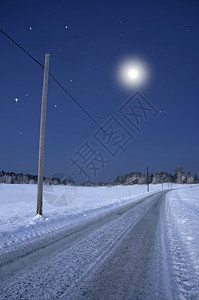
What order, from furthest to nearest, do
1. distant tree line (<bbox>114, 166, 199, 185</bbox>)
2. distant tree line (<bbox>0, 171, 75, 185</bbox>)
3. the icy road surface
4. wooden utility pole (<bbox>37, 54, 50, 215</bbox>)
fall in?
1. distant tree line (<bbox>114, 166, 199, 185</bbox>)
2. distant tree line (<bbox>0, 171, 75, 185</bbox>)
3. wooden utility pole (<bbox>37, 54, 50, 215</bbox>)
4. the icy road surface

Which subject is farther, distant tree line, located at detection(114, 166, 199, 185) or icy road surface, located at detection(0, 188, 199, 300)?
distant tree line, located at detection(114, 166, 199, 185)

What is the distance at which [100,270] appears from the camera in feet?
8.45

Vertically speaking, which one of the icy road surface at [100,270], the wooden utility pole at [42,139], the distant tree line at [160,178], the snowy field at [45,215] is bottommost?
the distant tree line at [160,178]

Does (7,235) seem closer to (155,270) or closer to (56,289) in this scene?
(56,289)

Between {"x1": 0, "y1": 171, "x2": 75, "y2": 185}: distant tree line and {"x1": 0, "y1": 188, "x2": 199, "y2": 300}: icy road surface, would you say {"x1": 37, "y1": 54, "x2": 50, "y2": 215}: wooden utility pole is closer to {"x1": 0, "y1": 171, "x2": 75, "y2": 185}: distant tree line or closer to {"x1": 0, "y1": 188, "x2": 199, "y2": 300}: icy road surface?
{"x1": 0, "y1": 188, "x2": 199, "y2": 300}: icy road surface

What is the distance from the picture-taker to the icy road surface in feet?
6.61

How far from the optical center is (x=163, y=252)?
3.47 meters

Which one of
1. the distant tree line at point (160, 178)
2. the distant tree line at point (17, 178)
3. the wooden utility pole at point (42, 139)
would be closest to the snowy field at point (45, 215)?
the wooden utility pole at point (42, 139)

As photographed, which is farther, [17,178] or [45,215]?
[17,178]

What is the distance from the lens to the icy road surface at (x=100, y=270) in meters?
2.02

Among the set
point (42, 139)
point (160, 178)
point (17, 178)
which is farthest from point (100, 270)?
point (160, 178)

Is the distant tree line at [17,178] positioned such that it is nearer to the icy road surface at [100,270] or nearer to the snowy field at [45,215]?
the snowy field at [45,215]

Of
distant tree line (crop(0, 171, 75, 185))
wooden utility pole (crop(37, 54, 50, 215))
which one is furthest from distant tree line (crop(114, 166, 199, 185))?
wooden utility pole (crop(37, 54, 50, 215))

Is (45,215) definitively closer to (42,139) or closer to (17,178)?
(42,139)
